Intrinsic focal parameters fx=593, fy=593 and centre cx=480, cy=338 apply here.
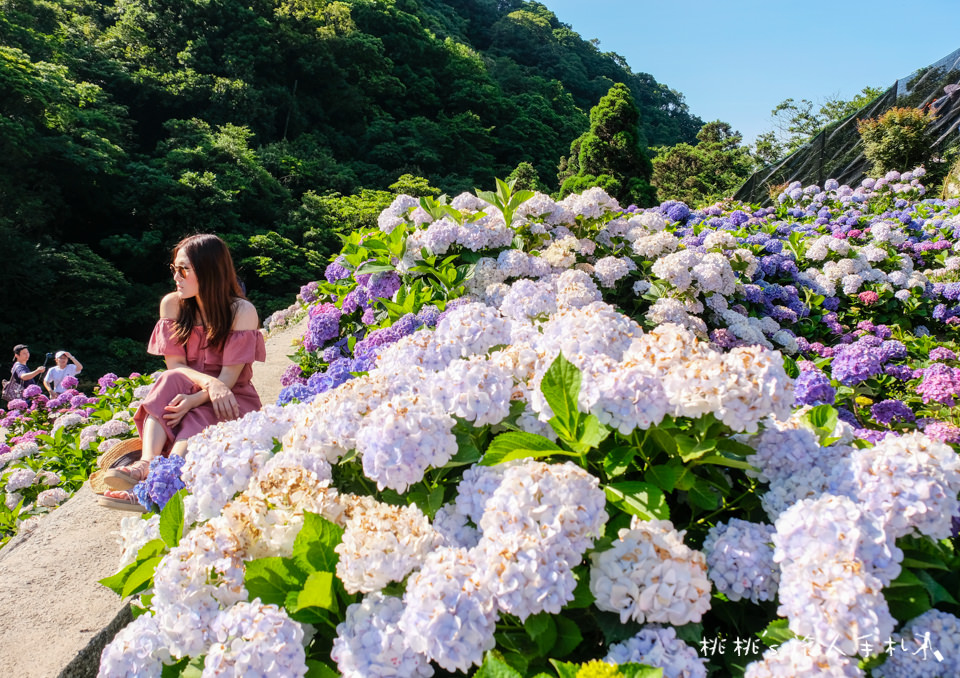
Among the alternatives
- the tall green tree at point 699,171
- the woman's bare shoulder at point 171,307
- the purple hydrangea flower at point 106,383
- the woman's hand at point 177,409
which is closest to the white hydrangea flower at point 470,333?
the woman's hand at point 177,409

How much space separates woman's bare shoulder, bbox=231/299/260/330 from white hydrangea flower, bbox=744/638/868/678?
2.46 metres

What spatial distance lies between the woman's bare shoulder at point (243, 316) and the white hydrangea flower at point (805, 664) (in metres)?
2.46

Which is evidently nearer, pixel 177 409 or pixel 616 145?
pixel 177 409

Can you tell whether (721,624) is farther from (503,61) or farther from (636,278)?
(503,61)

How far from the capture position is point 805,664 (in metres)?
0.78

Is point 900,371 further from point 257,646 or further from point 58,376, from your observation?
point 58,376

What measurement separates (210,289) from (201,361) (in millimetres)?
349

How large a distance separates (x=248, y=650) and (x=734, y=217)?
16.9 feet

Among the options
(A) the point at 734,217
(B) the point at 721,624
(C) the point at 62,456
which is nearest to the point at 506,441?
(B) the point at 721,624

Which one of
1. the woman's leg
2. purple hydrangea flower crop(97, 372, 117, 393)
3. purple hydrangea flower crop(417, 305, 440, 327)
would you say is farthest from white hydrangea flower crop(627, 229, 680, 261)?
purple hydrangea flower crop(97, 372, 117, 393)

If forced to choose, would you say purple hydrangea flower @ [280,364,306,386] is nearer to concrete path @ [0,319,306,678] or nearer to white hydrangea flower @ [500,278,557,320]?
concrete path @ [0,319,306,678]

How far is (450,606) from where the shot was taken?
33.1 inches

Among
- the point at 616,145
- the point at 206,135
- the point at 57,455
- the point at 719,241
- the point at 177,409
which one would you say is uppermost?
the point at 616,145

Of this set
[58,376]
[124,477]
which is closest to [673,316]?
[124,477]
